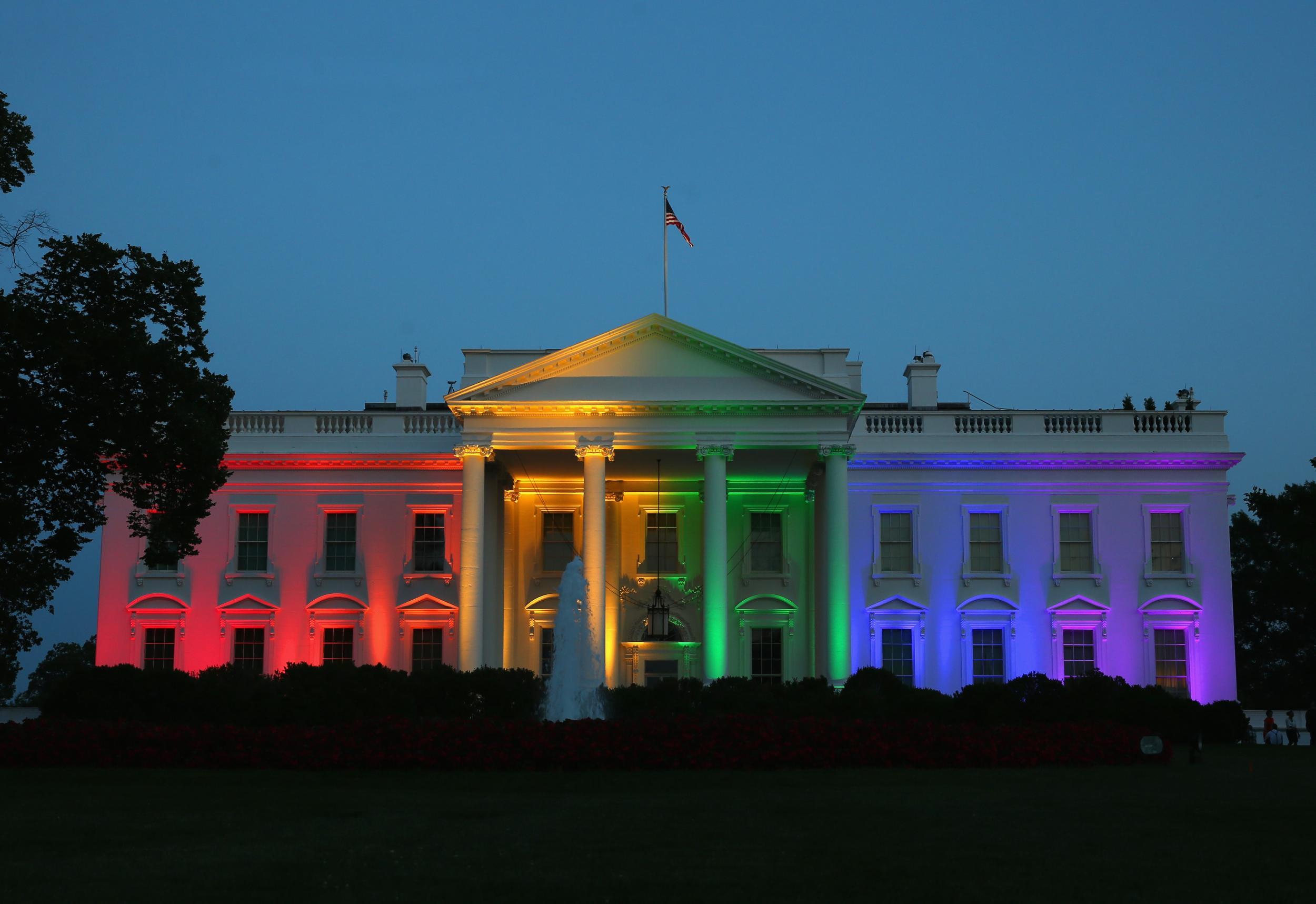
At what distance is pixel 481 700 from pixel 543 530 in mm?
12430

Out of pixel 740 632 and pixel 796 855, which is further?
pixel 740 632

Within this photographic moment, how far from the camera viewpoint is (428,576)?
38.6 meters

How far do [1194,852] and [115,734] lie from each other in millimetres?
17337

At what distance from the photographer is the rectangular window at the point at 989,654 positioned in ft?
125

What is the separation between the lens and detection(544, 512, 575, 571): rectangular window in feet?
129

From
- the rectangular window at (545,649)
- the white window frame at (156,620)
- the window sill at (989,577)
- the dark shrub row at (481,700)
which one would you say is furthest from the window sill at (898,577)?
the white window frame at (156,620)

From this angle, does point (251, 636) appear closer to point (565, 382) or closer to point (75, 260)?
point (565, 382)

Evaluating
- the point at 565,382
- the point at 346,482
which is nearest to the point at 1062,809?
the point at 565,382

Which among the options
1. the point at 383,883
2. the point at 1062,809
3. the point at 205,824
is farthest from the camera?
the point at 1062,809

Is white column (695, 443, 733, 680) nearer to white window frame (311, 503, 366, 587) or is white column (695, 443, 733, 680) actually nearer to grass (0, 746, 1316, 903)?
white window frame (311, 503, 366, 587)

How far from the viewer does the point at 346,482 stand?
39156 mm

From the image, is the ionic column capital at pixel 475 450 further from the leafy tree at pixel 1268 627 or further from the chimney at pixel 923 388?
the leafy tree at pixel 1268 627

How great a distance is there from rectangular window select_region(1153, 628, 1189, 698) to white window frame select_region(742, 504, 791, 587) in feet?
34.6

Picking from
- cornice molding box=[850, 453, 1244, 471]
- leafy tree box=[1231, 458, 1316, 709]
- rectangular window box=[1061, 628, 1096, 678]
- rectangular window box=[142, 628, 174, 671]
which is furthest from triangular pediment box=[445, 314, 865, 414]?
leafy tree box=[1231, 458, 1316, 709]
